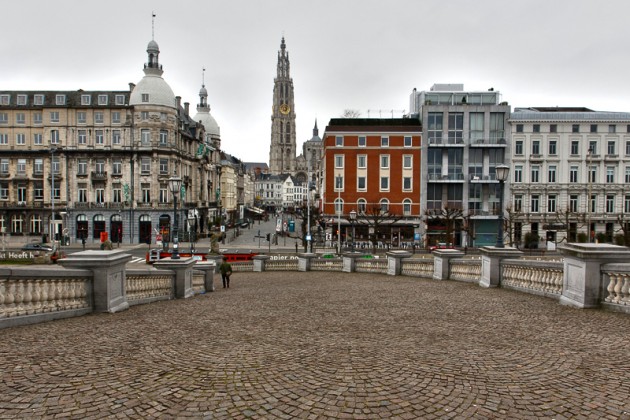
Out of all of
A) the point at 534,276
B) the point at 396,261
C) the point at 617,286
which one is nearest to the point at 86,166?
the point at 396,261

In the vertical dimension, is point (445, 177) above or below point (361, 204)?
above

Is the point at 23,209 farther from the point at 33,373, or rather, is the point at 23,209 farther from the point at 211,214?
the point at 33,373

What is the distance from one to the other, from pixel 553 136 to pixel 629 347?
1977 inches

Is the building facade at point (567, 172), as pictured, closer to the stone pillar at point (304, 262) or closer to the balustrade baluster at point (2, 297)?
the stone pillar at point (304, 262)

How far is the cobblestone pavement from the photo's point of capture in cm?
434

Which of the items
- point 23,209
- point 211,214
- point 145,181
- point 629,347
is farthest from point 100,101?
point 629,347

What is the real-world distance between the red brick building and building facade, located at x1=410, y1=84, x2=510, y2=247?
1453 millimetres

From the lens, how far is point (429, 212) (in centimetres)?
4853

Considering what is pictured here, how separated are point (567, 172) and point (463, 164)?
12046 millimetres

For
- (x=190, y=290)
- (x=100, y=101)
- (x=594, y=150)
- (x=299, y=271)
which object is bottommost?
(x=299, y=271)

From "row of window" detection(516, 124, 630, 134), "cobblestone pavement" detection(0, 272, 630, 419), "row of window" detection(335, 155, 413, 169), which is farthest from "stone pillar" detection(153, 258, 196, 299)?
"row of window" detection(516, 124, 630, 134)

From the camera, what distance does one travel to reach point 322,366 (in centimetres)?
Result: 546

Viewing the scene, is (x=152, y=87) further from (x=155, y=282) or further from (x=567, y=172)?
(x=567, y=172)

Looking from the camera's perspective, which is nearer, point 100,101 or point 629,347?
point 629,347
